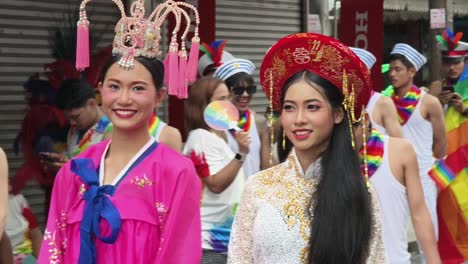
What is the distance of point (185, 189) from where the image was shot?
3793mm

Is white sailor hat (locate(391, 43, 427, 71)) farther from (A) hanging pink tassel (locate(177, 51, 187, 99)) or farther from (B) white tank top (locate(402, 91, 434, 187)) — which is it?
(A) hanging pink tassel (locate(177, 51, 187, 99))

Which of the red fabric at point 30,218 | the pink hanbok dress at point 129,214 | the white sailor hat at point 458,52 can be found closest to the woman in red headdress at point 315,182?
the pink hanbok dress at point 129,214

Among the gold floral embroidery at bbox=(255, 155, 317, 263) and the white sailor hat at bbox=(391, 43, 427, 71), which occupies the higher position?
the white sailor hat at bbox=(391, 43, 427, 71)

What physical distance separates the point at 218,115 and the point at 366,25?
6.76 m

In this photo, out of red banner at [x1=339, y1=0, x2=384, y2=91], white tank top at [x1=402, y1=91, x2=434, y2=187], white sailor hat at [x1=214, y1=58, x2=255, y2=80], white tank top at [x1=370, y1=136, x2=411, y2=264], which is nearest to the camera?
white tank top at [x1=370, y1=136, x2=411, y2=264]

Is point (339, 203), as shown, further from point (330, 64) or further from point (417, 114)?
point (417, 114)

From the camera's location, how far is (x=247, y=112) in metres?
6.87

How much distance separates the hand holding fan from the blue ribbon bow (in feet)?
6.43

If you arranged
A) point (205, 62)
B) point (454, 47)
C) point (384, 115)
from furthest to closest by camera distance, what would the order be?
point (454, 47), point (205, 62), point (384, 115)

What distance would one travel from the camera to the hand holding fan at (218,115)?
5.69m

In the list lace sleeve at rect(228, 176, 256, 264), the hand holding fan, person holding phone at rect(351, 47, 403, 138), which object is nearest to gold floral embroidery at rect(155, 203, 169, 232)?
lace sleeve at rect(228, 176, 256, 264)

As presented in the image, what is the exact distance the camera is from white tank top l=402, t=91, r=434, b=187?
820cm

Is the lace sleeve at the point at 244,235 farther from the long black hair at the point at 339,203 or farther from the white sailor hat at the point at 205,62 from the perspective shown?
the white sailor hat at the point at 205,62

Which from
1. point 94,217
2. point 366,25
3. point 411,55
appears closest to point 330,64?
point 94,217
